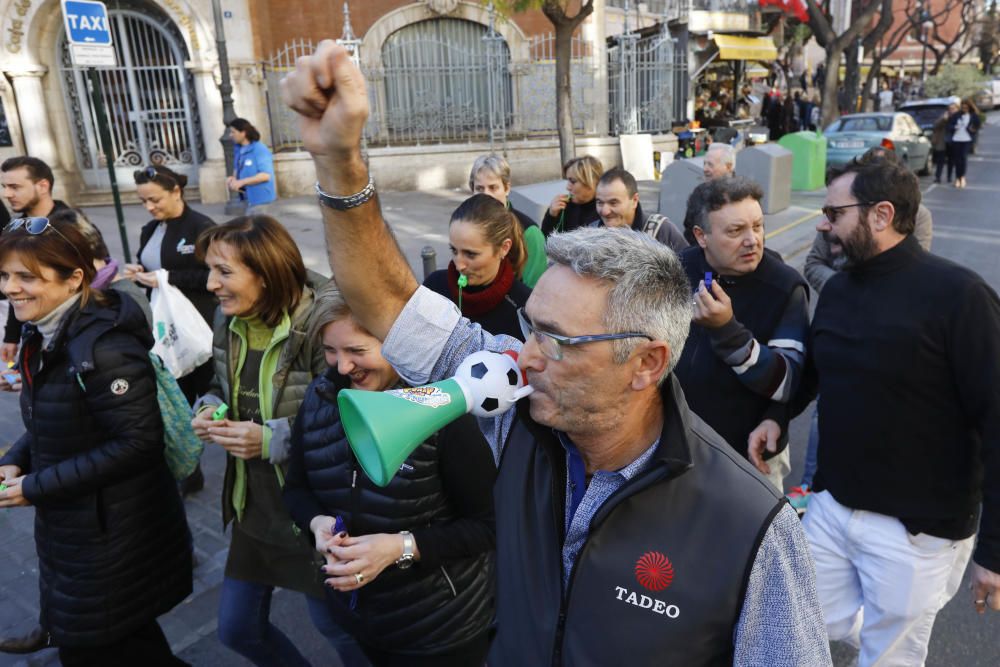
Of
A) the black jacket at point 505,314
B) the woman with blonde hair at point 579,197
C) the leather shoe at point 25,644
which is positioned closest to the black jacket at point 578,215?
the woman with blonde hair at point 579,197

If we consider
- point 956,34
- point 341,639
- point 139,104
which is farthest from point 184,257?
point 956,34


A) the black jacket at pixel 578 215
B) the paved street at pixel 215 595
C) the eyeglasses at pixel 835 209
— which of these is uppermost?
the eyeglasses at pixel 835 209

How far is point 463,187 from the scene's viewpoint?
17.3 m

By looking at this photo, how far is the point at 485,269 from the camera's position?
343cm

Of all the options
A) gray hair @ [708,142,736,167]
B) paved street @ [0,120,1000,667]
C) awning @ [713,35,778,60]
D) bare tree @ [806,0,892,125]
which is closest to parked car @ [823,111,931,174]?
bare tree @ [806,0,892,125]

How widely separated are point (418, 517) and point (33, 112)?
15971mm

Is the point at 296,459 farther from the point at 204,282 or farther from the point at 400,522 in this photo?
the point at 204,282

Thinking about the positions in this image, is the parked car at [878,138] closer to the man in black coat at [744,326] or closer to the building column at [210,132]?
the building column at [210,132]

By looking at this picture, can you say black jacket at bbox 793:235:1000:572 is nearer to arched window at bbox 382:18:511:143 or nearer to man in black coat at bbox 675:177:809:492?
man in black coat at bbox 675:177:809:492

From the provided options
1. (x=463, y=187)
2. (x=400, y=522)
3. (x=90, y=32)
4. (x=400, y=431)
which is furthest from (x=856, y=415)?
(x=463, y=187)

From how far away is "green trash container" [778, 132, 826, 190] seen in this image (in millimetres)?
16328

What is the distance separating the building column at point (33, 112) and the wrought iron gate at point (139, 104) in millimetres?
641

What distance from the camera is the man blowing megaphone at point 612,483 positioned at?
139 cm

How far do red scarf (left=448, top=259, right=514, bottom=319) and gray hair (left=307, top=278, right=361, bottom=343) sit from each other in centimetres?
106
